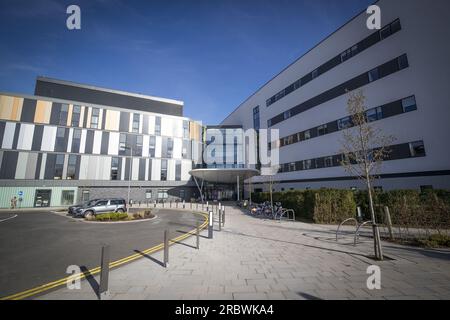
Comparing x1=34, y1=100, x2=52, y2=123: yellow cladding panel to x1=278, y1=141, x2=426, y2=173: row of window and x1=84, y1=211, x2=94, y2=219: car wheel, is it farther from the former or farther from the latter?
x1=278, y1=141, x2=426, y2=173: row of window

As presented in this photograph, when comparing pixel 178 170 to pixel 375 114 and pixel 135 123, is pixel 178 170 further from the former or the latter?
pixel 375 114

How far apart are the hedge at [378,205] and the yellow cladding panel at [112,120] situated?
35.7 m

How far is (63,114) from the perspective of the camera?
35719mm

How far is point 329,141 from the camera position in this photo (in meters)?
25.6

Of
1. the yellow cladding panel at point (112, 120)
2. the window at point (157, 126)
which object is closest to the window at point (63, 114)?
the yellow cladding panel at point (112, 120)

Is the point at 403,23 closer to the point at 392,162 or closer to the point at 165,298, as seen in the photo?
the point at 392,162

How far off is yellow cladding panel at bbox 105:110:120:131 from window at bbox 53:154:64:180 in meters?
9.11

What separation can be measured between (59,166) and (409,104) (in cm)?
4898

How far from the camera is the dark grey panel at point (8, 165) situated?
3073cm

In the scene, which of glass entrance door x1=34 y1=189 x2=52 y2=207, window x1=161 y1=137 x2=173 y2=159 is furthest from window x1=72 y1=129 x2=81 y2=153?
window x1=161 y1=137 x2=173 y2=159

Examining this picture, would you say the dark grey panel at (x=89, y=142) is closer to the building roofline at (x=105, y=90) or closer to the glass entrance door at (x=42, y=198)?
the glass entrance door at (x=42, y=198)

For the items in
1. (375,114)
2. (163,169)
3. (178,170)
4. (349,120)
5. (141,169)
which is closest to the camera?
(375,114)

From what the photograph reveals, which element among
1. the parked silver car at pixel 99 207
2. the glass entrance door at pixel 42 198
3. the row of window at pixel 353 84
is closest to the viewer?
the parked silver car at pixel 99 207

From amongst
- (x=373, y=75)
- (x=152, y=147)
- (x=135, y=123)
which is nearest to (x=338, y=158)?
(x=373, y=75)
